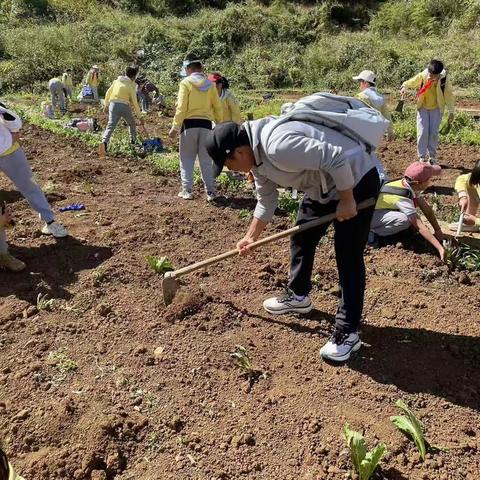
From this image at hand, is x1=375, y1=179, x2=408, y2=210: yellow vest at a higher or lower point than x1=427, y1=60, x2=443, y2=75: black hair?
lower

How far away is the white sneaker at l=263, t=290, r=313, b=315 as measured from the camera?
12.6ft

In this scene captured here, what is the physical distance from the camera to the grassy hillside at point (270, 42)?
19.0m

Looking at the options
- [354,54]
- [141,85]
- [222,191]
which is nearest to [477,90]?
[354,54]

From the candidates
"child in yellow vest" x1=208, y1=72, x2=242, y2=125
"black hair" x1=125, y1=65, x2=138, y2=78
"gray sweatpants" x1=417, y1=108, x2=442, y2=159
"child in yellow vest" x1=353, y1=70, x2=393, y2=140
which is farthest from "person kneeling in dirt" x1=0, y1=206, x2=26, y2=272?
"gray sweatpants" x1=417, y1=108, x2=442, y2=159

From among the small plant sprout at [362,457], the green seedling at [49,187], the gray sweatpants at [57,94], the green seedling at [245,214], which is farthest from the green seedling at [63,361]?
the gray sweatpants at [57,94]

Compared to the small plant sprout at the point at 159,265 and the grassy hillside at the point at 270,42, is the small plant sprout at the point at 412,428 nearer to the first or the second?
the small plant sprout at the point at 159,265

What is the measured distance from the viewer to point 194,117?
20.4 ft

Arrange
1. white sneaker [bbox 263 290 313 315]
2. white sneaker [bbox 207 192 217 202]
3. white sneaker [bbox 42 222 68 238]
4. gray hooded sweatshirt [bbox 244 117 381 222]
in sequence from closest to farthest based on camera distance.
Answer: gray hooded sweatshirt [bbox 244 117 381 222] < white sneaker [bbox 263 290 313 315] < white sneaker [bbox 42 222 68 238] < white sneaker [bbox 207 192 217 202]

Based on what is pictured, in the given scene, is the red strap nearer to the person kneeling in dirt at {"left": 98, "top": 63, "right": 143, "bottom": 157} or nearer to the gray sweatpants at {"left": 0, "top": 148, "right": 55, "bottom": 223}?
the person kneeling in dirt at {"left": 98, "top": 63, "right": 143, "bottom": 157}

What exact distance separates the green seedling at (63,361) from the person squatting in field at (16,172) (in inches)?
55.5

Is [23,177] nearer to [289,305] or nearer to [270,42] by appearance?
[289,305]

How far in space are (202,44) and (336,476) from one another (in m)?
23.6

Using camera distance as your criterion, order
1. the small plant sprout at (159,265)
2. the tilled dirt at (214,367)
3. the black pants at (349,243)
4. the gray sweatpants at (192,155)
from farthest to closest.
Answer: the gray sweatpants at (192,155) → the small plant sprout at (159,265) → the black pants at (349,243) → the tilled dirt at (214,367)

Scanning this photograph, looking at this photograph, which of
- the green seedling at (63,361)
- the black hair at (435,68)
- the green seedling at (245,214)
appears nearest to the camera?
the green seedling at (63,361)
